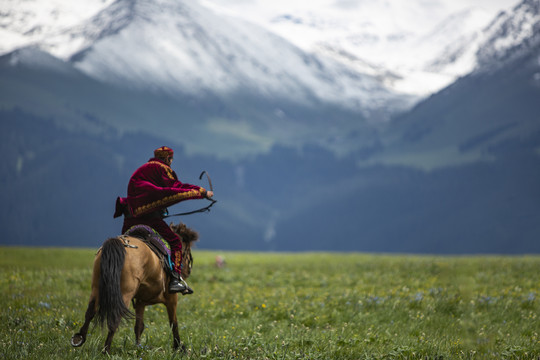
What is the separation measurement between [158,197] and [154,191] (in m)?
0.13

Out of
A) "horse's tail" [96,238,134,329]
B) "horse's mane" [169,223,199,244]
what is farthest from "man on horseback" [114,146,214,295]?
"horse's tail" [96,238,134,329]

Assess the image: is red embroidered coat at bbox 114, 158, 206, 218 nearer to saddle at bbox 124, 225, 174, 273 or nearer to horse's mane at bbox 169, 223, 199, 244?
saddle at bbox 124, 225, 174, 273

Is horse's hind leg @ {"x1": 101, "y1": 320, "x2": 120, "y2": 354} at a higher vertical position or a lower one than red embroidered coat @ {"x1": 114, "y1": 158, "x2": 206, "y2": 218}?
lower

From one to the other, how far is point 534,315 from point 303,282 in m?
8.22

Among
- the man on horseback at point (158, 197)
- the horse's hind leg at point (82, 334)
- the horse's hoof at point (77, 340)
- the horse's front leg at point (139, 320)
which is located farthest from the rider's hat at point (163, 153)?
the horse's hoof at point (77, 340)

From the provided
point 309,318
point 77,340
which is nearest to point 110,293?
point 77,340

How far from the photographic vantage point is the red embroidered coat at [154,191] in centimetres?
925

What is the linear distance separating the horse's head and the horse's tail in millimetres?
2485

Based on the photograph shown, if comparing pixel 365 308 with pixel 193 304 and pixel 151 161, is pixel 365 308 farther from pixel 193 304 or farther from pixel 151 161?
pixel 151 161

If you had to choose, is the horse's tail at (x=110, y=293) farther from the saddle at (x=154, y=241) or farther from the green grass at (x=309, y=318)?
the saddle at (x=154, y=241)

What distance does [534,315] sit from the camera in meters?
11.5

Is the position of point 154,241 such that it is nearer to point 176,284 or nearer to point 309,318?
point 176,284

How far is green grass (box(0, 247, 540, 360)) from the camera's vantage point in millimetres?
8227

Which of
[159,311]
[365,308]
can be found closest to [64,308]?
[159,311]
